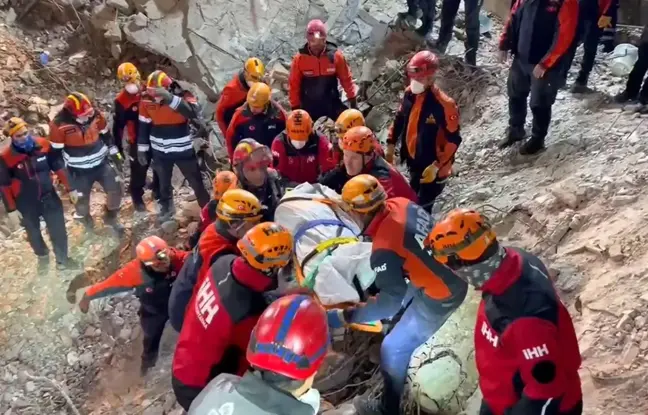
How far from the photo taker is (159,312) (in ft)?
16.2

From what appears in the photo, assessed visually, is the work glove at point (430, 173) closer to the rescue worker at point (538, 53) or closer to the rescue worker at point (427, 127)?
the rescue worker at point (427, 127)

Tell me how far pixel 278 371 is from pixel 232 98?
4292 mm

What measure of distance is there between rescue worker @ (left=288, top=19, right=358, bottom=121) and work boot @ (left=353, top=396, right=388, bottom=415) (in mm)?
3312

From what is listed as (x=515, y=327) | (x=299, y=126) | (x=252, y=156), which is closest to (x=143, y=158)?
(x=299, y=126)

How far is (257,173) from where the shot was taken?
15.6ft

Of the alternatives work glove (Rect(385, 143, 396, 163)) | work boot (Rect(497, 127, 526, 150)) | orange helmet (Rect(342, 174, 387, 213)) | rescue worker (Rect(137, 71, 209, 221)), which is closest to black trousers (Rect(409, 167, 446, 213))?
work glove (Rect(385, 143, 396, 163))

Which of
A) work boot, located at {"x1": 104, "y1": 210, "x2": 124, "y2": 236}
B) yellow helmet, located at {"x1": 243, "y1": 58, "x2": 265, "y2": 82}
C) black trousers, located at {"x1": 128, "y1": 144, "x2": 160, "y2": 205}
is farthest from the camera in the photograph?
work boot, located at {"x1": 104, "y1": 210, "x2": 124, "y2": 236}

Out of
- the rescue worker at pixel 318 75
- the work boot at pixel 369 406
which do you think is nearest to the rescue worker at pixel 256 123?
the rescue worker at pixel 318 75

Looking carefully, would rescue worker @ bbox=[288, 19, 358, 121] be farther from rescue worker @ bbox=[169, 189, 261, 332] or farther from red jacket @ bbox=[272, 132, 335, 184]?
rescue worker @ bbox=[169, 189, 261, 332]

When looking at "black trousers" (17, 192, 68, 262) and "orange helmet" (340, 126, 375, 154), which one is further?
"black trousers" (17, 192, 68, 262)

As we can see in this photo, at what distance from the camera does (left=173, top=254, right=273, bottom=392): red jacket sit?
130 inches

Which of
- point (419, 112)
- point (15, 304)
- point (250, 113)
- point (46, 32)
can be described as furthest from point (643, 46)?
point (46, 32)

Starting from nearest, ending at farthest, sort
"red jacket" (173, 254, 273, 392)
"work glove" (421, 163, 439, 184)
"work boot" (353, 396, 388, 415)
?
"red jacket" (173, 254, 273, 392)
"work boot" (353, 396, 388, 415)
"work glove" (421, 163, 439, 184)

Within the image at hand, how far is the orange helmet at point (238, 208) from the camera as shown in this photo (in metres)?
4.04
